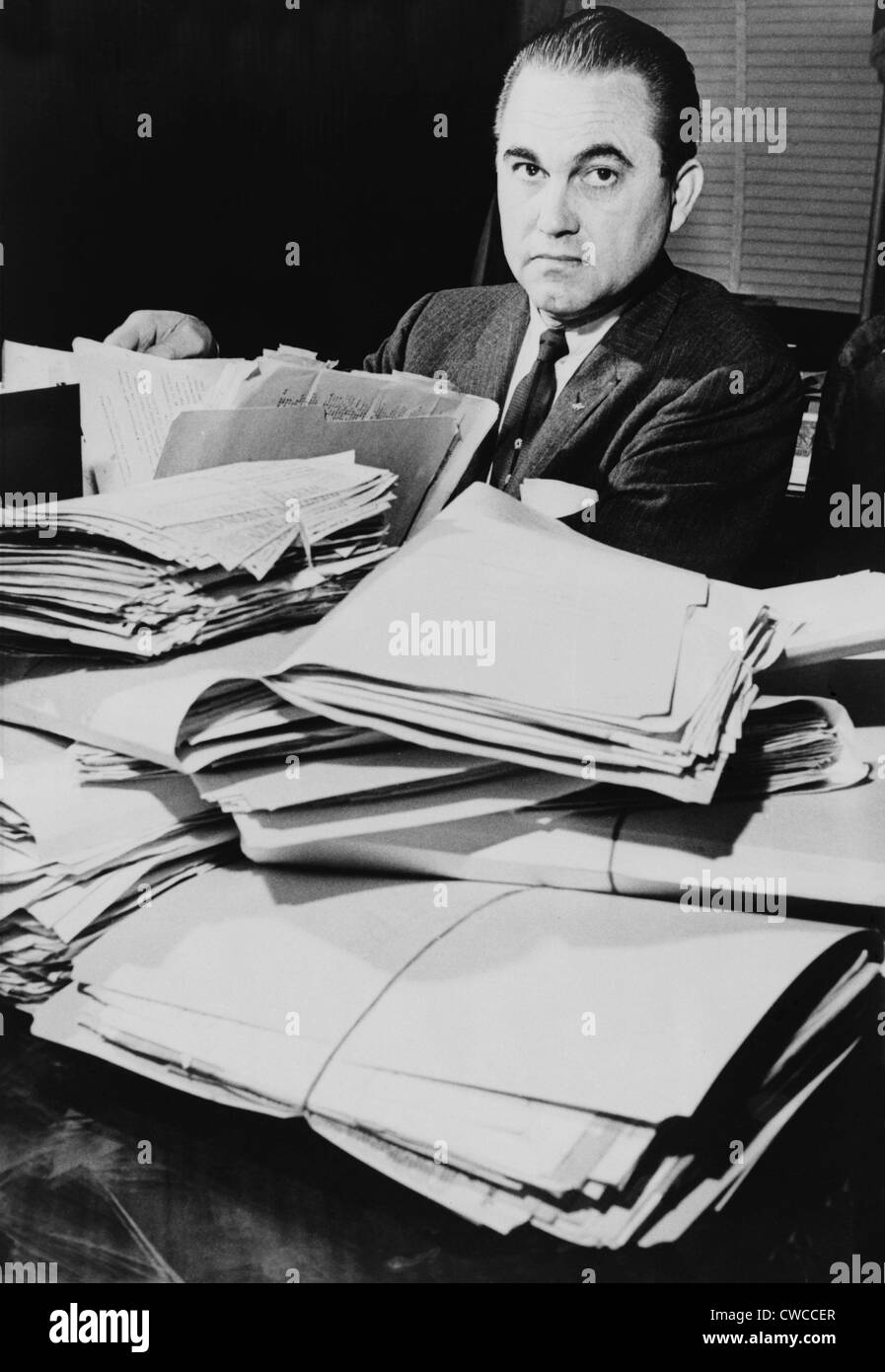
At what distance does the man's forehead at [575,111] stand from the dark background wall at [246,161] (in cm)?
7

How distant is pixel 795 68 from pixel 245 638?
850 millimetres

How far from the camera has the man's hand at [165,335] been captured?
1.52 meters

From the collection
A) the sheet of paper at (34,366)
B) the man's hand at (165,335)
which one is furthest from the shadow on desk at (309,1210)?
the man's hand at (165,335)

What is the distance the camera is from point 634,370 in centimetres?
132

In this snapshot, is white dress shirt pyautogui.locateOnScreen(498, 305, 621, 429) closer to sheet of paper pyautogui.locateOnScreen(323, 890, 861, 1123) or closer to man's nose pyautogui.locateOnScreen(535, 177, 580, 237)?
man's nose pyautogui.locateOnScreen(535, 177, 580, 237)

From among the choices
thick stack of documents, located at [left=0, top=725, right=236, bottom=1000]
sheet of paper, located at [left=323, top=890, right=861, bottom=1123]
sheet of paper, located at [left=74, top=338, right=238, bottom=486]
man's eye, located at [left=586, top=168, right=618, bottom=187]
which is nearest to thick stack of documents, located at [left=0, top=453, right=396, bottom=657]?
thick stack of documents, located at [left=0, top=725, right=236, bottom=1000]

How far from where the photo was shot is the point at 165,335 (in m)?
1.54

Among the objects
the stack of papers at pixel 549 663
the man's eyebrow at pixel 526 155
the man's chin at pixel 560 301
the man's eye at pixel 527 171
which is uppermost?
the man's eyebrow at pixel 526 155

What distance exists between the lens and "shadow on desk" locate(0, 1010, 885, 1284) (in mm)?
529

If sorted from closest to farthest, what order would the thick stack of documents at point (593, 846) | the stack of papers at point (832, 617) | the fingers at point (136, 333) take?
the thick stack of documents at point (593, 846), the stack of papers at point (832, 617), the fingers at point (136, 333)

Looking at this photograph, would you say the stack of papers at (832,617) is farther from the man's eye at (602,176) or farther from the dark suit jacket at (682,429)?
the man's eye at (602,176)

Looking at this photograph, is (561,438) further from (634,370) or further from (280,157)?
(280,157)

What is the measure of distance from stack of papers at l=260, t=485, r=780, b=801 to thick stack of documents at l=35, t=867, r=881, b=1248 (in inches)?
3.5

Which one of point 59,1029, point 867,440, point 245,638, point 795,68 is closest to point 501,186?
point 795,68
